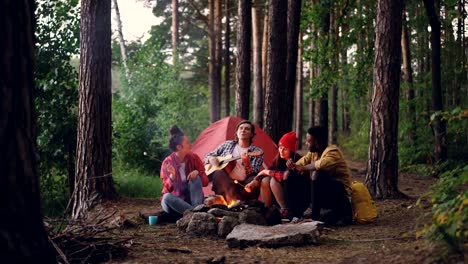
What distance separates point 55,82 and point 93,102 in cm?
188

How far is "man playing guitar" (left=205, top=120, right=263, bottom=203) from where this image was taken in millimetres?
9047

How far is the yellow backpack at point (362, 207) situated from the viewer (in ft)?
27.7

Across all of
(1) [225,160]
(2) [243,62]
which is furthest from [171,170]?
(2) [243,62]

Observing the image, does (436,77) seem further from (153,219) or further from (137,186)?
(153,219)

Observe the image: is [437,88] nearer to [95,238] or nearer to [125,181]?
[125,181]

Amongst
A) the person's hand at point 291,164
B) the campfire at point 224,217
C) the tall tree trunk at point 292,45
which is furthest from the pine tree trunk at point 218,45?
the campfire at point 224,217

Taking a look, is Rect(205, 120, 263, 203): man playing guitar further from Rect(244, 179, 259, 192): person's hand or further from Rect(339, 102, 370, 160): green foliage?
Rect(339, 102, 370, 160): green foliage

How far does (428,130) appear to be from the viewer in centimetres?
1839

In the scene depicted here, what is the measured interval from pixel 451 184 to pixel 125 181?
371 inches

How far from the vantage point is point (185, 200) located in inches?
357

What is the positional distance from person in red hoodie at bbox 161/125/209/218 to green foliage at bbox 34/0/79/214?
11.0ft

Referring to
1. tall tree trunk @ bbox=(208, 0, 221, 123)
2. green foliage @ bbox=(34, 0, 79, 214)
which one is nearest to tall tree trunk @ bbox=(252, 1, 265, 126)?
tall tree trunk @ bbox=(208, 0, 221, 123)

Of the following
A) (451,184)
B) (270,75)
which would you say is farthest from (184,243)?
(270,75)

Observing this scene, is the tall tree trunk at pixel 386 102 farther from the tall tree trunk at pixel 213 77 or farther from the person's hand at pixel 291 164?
the tall tree trunk at pixel 213 77
